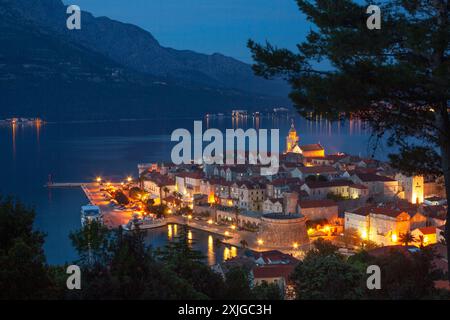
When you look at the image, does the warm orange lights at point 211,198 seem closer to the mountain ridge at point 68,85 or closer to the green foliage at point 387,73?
the green foliage at point 387,73

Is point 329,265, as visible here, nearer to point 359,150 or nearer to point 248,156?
point 248,156

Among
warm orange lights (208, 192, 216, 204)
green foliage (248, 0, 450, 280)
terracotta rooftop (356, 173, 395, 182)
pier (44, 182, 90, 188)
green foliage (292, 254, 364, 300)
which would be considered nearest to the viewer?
green foliage (248, 0, 450, 280)

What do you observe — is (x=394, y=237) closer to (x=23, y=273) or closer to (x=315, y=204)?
(x=315, y=204)

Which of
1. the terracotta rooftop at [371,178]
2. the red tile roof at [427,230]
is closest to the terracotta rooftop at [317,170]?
the terracotta rooftop at [371,178]

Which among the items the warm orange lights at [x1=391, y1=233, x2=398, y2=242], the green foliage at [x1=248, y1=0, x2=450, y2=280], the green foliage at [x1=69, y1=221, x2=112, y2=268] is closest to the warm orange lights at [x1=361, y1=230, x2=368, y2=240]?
the warm orange lights at [x1=391, y1=233, x2=398, y2=242]

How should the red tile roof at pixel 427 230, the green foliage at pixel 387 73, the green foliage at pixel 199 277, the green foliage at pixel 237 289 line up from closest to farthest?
the green foliage at pixel 387 73 < the green foliage at pixel 237 289 < the green foliage at pixel 199 277 < the red tile roof at pixel 427 230

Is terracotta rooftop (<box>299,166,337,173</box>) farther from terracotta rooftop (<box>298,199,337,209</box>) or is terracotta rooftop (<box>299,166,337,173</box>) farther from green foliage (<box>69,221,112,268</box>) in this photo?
green foliage (<box>69,221,112,268</box>)

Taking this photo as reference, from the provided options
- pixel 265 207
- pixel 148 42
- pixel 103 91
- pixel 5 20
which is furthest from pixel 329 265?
pixel 148 42

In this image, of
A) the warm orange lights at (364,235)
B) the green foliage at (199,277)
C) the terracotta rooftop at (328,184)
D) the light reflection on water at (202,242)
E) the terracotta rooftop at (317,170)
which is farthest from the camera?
the terracotta rooftop at (317,170)

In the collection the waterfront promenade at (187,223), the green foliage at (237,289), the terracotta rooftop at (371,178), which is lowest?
the waterfront promenade at (187,223)

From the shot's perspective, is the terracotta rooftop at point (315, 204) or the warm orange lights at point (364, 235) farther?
the terracotta rooftop at point (315, 204)

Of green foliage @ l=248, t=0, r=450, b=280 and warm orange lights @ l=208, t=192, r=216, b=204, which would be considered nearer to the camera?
green foliage @ l=248, t=0, r=450, b=280

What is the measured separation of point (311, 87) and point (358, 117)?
0.49m

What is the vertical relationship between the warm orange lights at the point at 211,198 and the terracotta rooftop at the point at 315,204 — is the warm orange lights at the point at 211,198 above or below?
below
